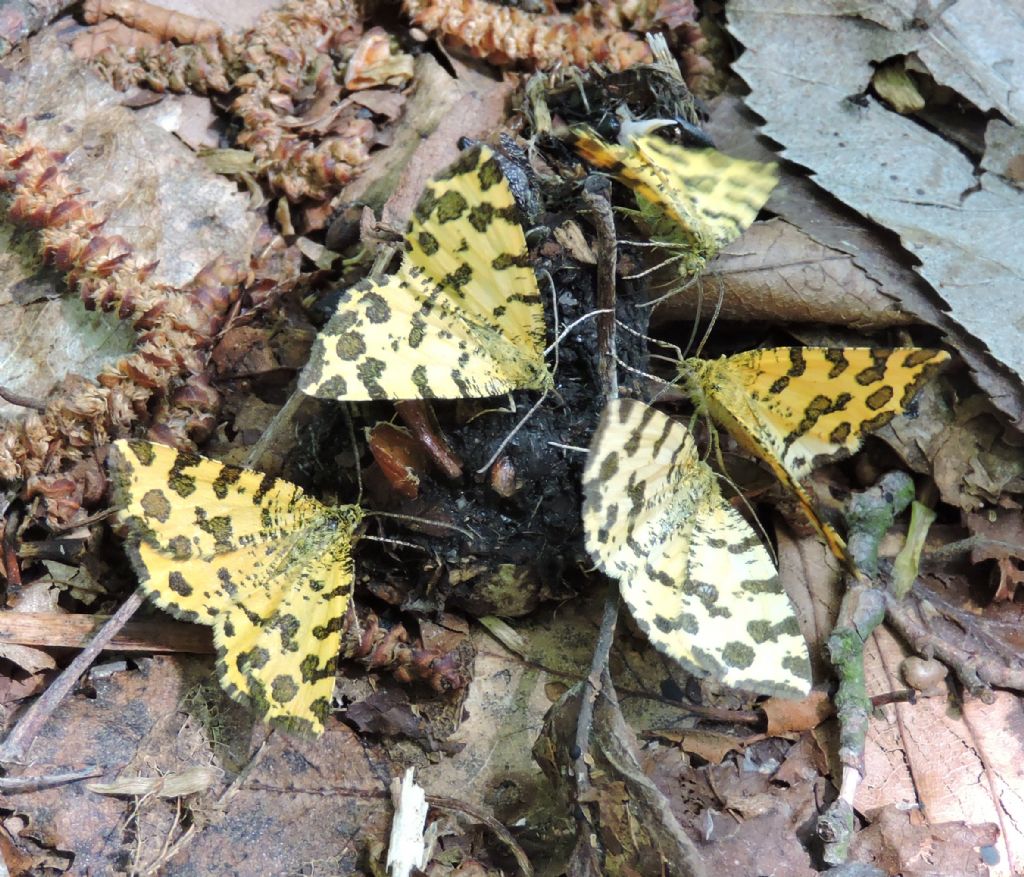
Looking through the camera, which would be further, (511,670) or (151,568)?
(511,670)

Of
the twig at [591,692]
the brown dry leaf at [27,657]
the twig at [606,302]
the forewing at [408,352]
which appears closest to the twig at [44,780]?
the brown dry leaf at [27,657]

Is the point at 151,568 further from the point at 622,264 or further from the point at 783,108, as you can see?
the point at 783,108

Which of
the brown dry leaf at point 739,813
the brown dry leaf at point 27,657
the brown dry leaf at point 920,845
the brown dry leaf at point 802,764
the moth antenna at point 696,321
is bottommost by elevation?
the brown dry leaf at point 27,657

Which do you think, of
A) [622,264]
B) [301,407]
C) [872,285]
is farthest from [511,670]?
[872,285]

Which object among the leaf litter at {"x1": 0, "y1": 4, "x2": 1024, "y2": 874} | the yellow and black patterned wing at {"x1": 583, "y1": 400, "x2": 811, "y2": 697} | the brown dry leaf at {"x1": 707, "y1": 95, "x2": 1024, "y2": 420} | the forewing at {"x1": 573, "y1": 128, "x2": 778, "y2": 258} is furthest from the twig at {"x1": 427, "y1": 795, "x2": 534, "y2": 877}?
the brown dry leaf at {"x1": 707, "y1": 95, "x2": 1024, "y2": 420}

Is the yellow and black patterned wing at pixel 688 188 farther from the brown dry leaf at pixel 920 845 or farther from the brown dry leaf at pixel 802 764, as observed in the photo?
the brown dry leaf at pixel 920 845

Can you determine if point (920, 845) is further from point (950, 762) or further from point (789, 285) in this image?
point (789, 285)
